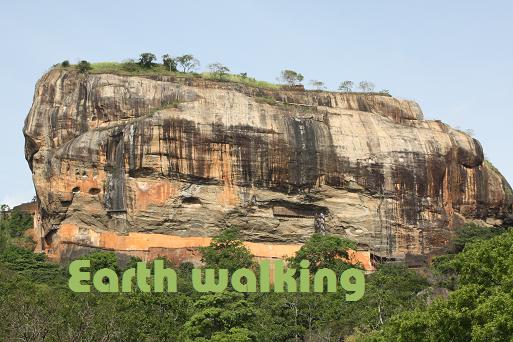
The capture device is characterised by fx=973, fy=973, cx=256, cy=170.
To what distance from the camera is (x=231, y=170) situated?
52156 mm

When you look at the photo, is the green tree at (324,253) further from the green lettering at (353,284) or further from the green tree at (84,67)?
the green tree at (84,67)

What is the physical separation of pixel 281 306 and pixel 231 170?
16459 mm

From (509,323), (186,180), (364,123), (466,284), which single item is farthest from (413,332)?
(364,123)

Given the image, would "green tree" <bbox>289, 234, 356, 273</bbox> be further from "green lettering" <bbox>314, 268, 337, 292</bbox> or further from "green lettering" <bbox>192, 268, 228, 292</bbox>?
"green lettering" <bbox>192, 268, 228, 292</bbox>

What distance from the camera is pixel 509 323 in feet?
61.7

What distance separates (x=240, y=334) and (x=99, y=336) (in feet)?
21.2

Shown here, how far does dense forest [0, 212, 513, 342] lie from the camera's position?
69.2 feet

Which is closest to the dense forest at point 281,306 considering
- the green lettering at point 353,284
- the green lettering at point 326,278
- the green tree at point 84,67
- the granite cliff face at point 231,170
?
the green lettering at point 353,284

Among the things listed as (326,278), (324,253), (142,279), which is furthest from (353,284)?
(142,279)

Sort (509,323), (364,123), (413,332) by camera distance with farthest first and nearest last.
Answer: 1. (364,123)
2. (413,332)
3. (509,323)

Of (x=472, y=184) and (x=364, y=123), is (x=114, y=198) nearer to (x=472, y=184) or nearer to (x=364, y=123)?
(x=364, y=123)

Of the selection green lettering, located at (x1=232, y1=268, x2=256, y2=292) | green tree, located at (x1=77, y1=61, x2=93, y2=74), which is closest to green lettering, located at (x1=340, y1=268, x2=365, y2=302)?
green lettering, located at (x1=232, y1=268, x2=256, y2=292)

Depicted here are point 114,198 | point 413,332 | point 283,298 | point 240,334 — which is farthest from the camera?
point 114,198

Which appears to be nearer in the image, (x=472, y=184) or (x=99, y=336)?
(x=99, y=336)
